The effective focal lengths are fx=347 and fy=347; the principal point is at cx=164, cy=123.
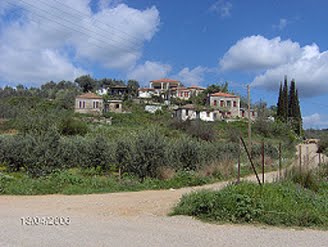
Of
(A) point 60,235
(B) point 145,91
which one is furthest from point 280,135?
(A) point 60,235

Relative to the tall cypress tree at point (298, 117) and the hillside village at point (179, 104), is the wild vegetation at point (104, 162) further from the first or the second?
the tall cypress tree at point (298, 117)

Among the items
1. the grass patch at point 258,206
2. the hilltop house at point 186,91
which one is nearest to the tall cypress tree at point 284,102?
the hilltop house at point 186,91

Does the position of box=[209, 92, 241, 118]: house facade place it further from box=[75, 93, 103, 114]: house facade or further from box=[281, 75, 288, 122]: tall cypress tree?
box=[75, 93, 103, 114]: house facade

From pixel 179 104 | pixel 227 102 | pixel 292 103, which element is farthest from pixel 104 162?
pixel 179 104

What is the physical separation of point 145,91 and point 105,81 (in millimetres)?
26101

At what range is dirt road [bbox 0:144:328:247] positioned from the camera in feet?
21.0

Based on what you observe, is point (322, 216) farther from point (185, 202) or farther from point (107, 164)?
point (107, 164)

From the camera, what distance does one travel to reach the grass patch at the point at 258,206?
322 inches

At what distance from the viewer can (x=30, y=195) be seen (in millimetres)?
12250

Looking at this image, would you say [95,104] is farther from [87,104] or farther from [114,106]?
[114,106]
